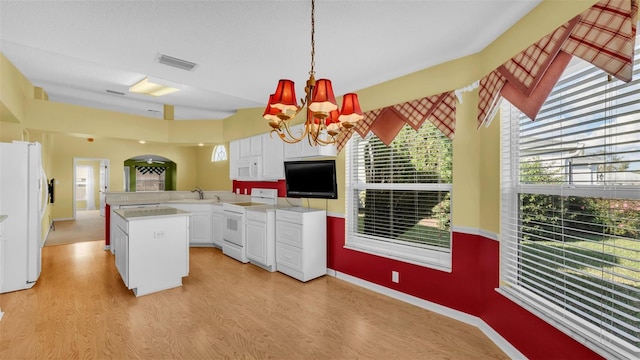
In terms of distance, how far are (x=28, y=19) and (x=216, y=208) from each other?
11.6 ft

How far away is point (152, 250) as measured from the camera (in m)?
3.23

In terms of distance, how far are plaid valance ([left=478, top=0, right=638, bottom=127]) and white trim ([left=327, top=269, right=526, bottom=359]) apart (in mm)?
1688

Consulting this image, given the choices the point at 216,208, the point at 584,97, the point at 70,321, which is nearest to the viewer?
the point at 584,97

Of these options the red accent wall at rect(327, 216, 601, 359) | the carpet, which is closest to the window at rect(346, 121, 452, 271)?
the red accent wall at rect(327, 216, 601, 359)

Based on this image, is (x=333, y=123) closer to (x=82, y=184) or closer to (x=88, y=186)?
(x=88, y=186)

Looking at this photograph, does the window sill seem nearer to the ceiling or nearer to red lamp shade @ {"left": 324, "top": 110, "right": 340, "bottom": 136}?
red lamp shade @ {"left": 324, "top": 110, "right": 340, "bottom": 136}

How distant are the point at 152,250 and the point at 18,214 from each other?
158cm

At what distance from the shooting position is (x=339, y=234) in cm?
373

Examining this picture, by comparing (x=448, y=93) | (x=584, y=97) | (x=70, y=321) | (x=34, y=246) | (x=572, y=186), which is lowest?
(x=70, y=321)

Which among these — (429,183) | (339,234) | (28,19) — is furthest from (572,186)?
(28,19)

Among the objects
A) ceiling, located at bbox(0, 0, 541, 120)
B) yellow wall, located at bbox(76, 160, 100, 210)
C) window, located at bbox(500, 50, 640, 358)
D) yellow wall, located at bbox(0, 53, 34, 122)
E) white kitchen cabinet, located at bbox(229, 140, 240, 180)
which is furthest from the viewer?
yellow wall, located at bbox(76, 160, 100, 210)

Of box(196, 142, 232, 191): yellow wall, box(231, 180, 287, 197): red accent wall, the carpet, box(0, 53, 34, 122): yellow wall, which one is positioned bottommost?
the carpet

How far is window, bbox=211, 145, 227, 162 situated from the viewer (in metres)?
6.27

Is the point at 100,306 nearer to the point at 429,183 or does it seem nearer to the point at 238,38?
the point at 238,38
